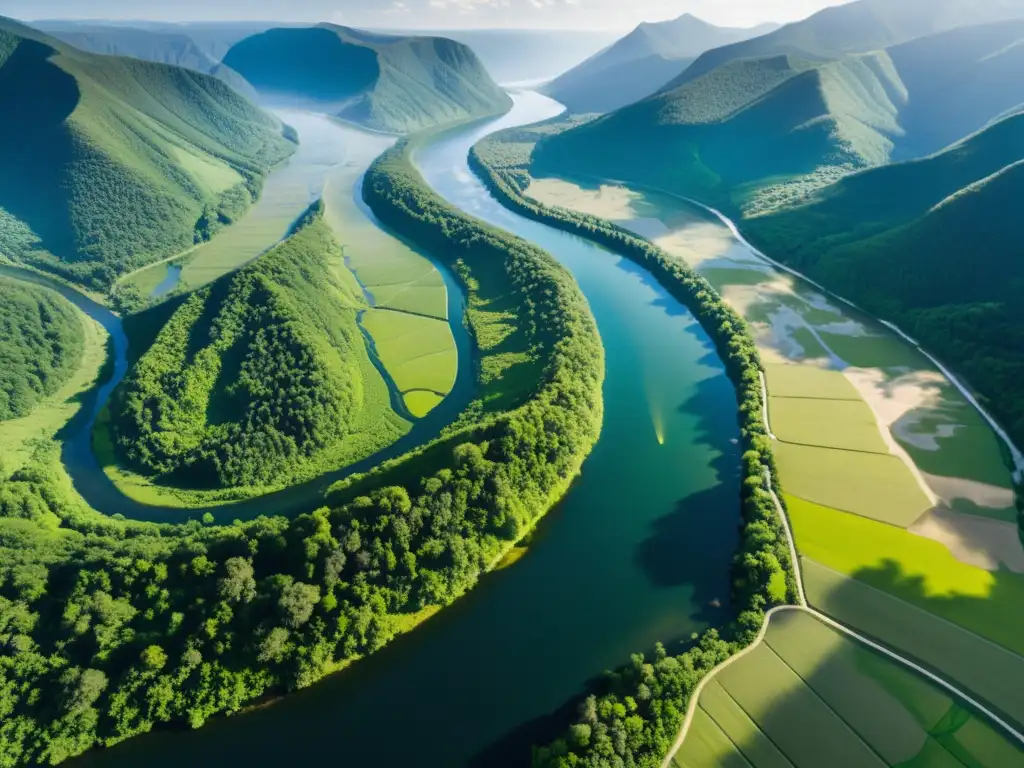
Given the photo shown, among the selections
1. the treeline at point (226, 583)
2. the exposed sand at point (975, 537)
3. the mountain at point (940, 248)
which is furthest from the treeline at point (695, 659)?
the mountain at point (940, 248)

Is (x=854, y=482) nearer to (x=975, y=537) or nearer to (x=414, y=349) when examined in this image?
(x=975, y=537)

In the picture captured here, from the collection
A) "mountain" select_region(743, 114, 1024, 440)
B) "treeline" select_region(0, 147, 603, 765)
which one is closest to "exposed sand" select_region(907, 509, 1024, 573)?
"mountain" select_region(743, 114, 1024, 440)

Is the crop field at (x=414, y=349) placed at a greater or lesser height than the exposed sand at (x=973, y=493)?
greater

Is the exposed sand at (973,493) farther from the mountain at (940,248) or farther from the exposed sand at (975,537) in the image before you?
the mountain at (940,248)

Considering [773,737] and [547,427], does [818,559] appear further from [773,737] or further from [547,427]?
[547,427]

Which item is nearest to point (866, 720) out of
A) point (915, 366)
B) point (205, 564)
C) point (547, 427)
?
point (547, 427)
